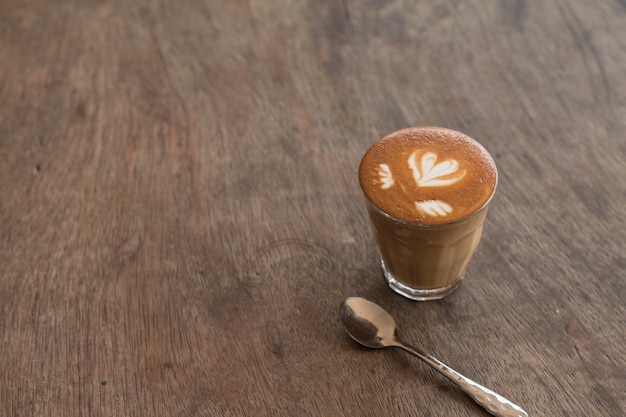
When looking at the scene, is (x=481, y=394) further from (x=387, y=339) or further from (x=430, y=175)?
(x=430, y=175)

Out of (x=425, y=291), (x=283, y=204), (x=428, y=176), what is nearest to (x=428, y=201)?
(x=428, y=176)

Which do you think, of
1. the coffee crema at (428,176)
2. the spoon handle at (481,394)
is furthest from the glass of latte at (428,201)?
the spoon handle at (481,394)

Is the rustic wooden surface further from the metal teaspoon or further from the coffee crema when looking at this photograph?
the coffee crema

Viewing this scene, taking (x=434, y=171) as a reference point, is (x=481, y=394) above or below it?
below

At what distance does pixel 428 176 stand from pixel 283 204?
0.28m

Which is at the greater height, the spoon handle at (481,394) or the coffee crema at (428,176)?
the coffee crema at (428,176)

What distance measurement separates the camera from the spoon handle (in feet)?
2.44

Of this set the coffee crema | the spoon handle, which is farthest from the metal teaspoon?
the coffee crema

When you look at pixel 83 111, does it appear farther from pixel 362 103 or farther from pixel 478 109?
pixel 478 109

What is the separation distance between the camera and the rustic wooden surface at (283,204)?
0.80m

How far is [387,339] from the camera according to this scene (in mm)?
821

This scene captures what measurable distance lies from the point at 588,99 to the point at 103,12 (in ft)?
3.18

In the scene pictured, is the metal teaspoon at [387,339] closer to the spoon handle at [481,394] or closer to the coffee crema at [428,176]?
the spoon handle at [481,394]

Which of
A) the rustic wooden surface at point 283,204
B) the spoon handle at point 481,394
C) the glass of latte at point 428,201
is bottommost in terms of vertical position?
the spoon handle at point 481,394
